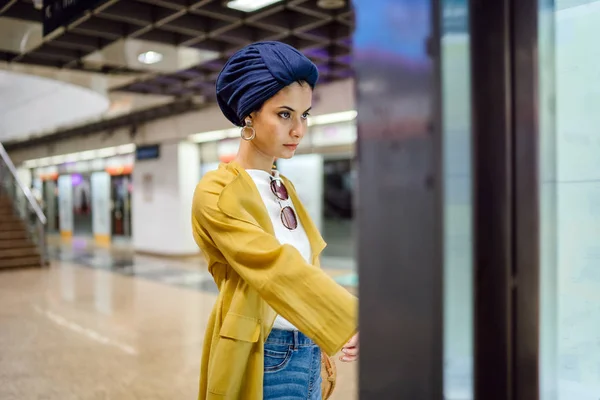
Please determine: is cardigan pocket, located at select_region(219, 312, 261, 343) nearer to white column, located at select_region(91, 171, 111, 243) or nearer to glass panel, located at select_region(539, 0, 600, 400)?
glass panel, located at select_region(539, 0, 600, 400)

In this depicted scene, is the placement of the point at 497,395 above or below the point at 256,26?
below

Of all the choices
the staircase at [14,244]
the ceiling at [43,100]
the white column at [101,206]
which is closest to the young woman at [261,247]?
the ceiling at [43,100]

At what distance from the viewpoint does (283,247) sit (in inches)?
36.4

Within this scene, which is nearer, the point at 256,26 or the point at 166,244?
the point at 256,26

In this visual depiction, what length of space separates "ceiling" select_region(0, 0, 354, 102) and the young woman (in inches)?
156

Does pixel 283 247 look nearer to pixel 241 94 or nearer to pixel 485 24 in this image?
pixel 241 94

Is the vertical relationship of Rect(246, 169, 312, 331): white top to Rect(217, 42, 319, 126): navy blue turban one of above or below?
below

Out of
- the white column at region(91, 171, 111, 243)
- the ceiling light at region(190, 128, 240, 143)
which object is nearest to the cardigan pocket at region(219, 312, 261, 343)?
the ceiling light at region(190, 128, 240, 143)

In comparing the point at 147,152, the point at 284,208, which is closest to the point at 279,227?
the point at 284,208

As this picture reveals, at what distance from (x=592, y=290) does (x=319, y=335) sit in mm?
469

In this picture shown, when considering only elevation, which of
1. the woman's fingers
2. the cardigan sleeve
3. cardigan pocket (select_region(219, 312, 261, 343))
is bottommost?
the woman's fingers

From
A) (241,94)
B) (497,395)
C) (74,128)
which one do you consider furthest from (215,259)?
(74,128)

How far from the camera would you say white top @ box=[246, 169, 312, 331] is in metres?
1.11

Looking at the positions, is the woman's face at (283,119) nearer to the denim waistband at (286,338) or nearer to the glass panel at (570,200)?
the denim waistband at (286,338)
